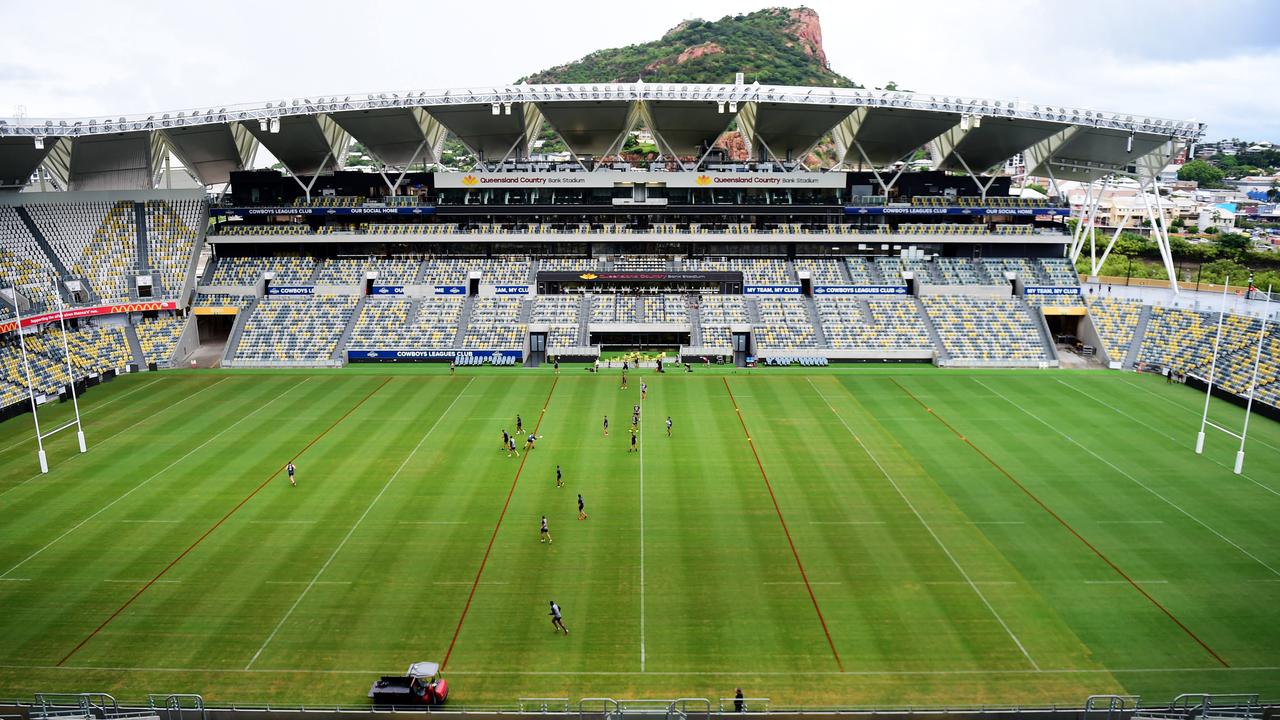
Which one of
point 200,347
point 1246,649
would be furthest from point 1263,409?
point 200,347

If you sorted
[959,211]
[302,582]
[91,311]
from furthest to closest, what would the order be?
[959,211] < [91,311] < [302,582]

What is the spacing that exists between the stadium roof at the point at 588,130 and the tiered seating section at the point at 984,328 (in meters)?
14.1

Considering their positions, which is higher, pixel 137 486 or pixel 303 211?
pixel 303 211

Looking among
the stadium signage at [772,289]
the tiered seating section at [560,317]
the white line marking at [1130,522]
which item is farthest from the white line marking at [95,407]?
the white line marking at [1130,522]

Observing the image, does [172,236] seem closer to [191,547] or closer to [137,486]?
[137,486]

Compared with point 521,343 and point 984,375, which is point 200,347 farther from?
point 984,375

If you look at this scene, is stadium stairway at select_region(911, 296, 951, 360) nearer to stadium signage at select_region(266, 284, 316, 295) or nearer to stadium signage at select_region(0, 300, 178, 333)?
stadium signage at select_region(266, 284, 316, 295)

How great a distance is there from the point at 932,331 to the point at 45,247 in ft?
226

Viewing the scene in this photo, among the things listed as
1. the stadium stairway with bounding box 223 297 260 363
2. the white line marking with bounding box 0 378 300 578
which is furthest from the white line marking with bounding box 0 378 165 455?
the stadium stairway with bounding box 223 297 260 363

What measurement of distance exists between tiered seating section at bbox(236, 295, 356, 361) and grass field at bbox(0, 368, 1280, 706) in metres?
14.1

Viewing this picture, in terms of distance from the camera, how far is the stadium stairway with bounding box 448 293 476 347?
60500mm

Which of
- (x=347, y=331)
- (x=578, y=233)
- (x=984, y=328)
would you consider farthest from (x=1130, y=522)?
(x=347, y=331)

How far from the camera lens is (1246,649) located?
2166 cm

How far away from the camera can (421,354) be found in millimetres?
59188
